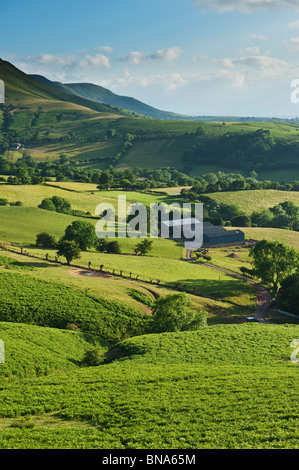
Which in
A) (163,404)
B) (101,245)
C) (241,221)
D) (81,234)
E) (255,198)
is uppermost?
(255,198)

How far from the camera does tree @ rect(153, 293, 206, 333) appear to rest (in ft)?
190

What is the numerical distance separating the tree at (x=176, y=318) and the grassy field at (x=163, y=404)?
12.1m

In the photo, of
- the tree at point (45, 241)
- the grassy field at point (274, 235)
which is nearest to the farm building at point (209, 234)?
the grassy field at point (274, 235)

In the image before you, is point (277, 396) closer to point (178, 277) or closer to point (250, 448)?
point (250, 448)

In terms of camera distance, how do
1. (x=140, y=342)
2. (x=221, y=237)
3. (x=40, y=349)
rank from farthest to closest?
(x=221, y=237)
(x=140, y=342)
(x=40, y=349)

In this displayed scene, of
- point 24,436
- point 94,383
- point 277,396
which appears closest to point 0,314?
point 94,383

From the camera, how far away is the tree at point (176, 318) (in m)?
57.8

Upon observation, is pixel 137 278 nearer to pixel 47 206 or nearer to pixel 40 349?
pixel 40 349

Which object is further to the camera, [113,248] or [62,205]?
[62,205]

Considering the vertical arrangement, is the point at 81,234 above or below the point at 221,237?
above

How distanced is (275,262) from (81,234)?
45.0 meters

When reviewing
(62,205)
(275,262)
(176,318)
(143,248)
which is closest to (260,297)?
(275,262)

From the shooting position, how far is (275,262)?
84.9 metres

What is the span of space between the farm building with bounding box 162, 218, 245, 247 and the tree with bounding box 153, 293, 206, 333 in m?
68.9
